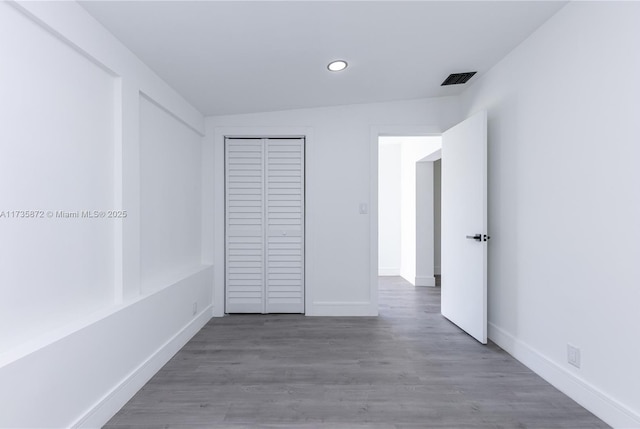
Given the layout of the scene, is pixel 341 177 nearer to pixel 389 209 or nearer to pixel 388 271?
pixel 389 209

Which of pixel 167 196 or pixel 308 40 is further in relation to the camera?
pixel 167 196

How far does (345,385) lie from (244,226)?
214 centimetres

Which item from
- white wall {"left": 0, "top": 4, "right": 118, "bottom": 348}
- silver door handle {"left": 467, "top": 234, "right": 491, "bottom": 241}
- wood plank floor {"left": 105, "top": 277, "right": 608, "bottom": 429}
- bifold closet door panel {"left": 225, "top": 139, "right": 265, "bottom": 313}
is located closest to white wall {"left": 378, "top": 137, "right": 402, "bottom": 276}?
wood plank floor {"left": 105, "top": 277, "right": 608, "bottom": 429}

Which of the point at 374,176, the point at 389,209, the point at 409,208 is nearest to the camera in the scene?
the point at 374,176

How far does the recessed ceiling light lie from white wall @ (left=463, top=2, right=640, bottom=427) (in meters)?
1.35

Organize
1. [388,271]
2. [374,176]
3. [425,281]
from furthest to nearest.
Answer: [388,271] → [425,281] → [374,176]

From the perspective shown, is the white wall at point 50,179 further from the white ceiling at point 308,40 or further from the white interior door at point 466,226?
the white interior door at point 466,226

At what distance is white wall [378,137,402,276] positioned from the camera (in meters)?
6.21

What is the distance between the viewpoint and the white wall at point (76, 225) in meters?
1.38

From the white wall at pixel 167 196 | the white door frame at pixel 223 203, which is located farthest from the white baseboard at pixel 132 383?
the white door frame at pixel 223 203

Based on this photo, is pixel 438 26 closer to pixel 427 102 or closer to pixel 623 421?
pixel 427 102

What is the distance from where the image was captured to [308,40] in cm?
224

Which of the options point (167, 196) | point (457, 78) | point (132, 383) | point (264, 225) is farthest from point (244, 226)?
point (457, 78)

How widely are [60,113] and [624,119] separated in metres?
2.86
